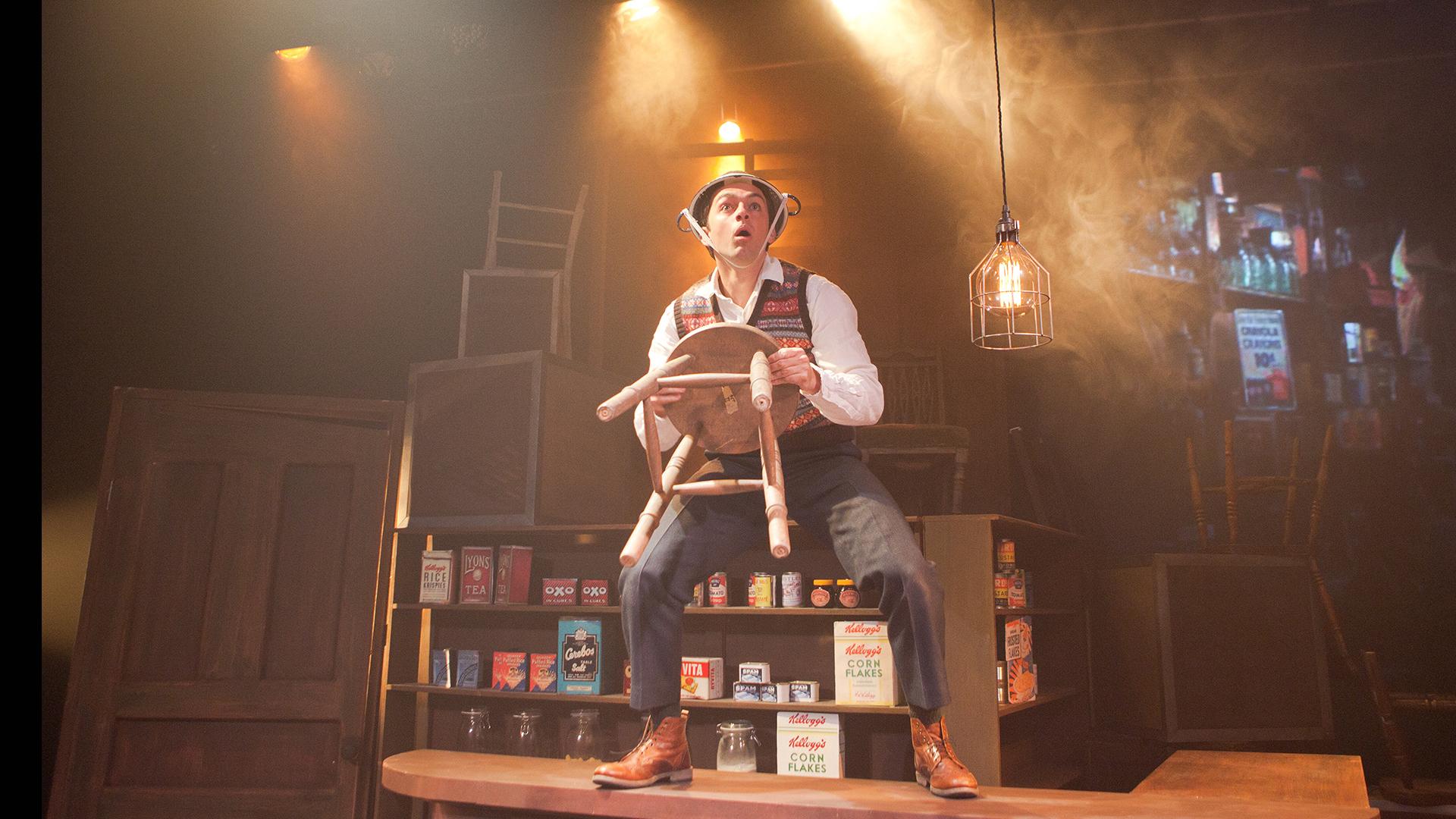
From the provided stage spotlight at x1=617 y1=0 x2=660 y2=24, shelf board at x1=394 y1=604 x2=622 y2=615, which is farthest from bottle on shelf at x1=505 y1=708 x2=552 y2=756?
stage spotlight at x1=617 y1=0 x2=660 y2=24

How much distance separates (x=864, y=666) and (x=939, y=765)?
3.18ft

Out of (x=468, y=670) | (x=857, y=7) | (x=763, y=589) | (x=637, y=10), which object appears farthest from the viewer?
(x=857, y=7)

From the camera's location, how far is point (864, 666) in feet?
10.6

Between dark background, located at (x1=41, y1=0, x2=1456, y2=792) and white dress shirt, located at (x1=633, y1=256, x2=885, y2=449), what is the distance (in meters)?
2.32

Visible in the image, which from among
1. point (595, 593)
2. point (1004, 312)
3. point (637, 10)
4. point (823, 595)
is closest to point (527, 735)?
point (595, 593)

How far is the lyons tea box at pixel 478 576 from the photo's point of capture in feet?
12.9

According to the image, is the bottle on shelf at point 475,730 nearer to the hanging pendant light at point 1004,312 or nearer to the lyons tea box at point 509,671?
the lyons tea box at point 509,671

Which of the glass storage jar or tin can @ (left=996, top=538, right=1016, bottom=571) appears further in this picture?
tin can @ (left=996, top=538, right=1016, bottom=571)

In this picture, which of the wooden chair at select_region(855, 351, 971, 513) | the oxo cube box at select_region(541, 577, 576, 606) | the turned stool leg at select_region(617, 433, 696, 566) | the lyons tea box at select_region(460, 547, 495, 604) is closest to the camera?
the turned stool leg at select_region(617, 433, 696, 566)

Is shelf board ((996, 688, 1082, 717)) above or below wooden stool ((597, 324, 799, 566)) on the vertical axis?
below

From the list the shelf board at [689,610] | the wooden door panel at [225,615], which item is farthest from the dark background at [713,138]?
the shelf board at [689,610]

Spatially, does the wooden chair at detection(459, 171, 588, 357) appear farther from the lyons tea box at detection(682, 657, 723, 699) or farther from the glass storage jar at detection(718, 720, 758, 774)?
the glass storage jar at detection(718, 720, 758, 774)

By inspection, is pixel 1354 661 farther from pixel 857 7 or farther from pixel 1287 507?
pixel 857 7

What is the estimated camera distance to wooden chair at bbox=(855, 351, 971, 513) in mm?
4168
